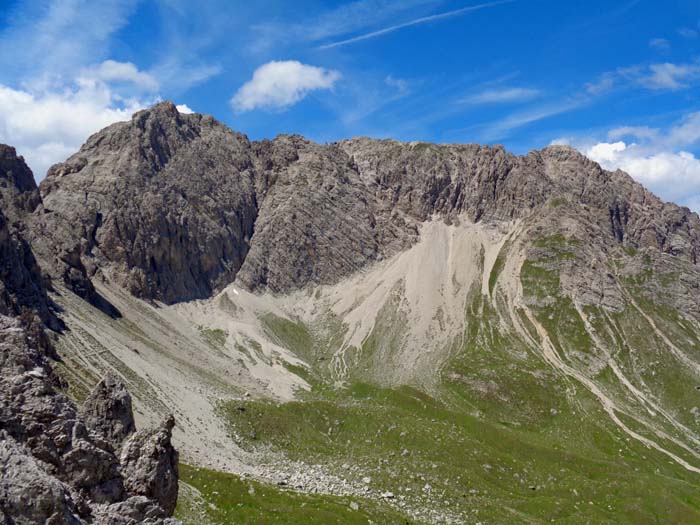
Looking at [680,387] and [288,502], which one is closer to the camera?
[288,502]

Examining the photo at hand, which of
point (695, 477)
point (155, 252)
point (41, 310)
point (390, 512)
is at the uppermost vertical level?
point (155, 252)

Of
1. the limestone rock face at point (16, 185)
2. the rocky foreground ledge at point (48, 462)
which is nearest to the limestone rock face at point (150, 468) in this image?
the rocky foreground ledge at point (48, 462)

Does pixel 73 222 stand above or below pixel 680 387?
above

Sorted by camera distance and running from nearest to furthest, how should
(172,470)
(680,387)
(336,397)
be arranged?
(172,470)
(336,397)
(680,387)

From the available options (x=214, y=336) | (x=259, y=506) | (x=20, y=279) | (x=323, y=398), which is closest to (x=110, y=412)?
(x=259, y=506)

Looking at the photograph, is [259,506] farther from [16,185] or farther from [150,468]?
[16,185]

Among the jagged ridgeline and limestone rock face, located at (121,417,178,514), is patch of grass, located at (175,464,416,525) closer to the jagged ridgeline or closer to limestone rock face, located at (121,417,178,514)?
the jagged ridgeline

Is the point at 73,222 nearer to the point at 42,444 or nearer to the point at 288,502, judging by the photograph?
the point at 288,502

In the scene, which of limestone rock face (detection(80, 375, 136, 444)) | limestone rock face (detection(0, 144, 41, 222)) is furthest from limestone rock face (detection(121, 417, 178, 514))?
limestone rock face (detection(0, 144, 41, 222))

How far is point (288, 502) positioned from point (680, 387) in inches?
5793

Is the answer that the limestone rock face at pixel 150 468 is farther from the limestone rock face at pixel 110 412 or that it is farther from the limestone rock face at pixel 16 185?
the limestone rock face at pixel 16 185

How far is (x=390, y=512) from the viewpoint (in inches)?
2490

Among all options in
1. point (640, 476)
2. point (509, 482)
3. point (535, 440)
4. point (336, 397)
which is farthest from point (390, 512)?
point (336, 397)

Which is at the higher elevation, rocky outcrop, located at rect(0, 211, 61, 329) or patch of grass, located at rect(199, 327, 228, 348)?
rocky outcrop, located at rect(0, 211, 61, 329)
